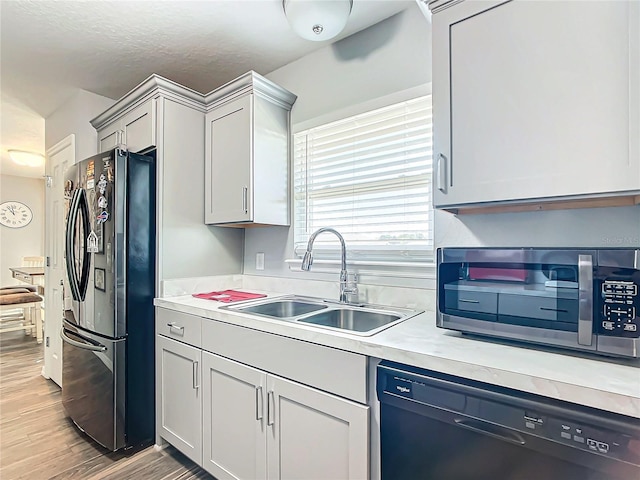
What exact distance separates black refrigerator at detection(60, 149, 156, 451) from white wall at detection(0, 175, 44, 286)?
218 inches

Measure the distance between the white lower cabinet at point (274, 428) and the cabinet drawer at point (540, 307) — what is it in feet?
1.84

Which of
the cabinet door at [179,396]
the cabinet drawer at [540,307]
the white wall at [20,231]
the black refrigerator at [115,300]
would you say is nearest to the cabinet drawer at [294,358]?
the cabinet door at [179,396]

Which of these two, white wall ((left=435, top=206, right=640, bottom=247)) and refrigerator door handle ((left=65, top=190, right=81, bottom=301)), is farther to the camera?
refrigerator door handle ((left=65, top=190, right=81, bottom=301))

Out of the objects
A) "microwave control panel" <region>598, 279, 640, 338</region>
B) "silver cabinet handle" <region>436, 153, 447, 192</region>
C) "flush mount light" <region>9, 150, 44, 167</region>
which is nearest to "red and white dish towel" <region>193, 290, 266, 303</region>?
"silver cabinet handle" <region>436, 153, 447, 192</region>

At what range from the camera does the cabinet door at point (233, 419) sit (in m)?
1.46

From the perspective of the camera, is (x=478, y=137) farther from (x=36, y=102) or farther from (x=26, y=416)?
(x=36, y=102)

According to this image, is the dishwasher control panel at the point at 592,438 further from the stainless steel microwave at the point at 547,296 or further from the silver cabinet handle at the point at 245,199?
the silver cabinet handle at the point at 245,199

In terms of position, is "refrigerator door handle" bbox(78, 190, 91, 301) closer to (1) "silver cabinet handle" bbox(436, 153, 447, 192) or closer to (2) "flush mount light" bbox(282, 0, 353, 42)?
(2) "flush mount light" bbox(282, 0, 353, 42)

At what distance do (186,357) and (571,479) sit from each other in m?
1.66

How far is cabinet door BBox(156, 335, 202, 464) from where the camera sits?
1762 millimetres

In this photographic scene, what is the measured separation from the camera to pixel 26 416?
8.03 feet

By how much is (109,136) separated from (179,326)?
65.8 inches

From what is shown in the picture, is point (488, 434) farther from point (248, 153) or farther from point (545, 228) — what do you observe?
point (248, 153)

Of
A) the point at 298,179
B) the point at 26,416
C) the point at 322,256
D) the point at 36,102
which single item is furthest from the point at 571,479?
the point at 36,102
